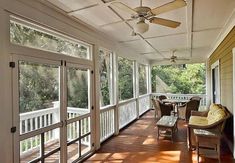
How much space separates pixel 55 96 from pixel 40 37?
957 mm

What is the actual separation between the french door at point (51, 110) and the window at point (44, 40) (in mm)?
238

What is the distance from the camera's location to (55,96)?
306 centimetres

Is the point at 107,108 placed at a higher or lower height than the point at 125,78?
lower

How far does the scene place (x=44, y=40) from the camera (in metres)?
2.90

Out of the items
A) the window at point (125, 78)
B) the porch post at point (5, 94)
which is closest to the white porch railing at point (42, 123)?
the porch post at point (5, 94)

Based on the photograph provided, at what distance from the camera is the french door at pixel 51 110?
2.40 meters

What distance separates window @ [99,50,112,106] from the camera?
474 cm

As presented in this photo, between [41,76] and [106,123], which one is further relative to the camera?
[106,123]

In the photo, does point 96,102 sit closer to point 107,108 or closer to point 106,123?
point 107,108

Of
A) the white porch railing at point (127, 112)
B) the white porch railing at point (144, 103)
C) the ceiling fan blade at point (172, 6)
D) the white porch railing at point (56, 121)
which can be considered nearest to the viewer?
the ceiling fan blade at point (172, 6)

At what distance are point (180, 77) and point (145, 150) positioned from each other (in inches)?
300

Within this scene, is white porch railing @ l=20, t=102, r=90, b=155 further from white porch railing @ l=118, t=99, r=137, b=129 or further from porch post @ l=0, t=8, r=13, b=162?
white porch railing @ l=118, t=99, r=137, b=129

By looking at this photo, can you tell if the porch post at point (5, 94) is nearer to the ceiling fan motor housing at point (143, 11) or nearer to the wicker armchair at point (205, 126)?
the ceiling fan motor housing at point (143, 11)

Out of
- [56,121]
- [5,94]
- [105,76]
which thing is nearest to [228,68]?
[105,76]
